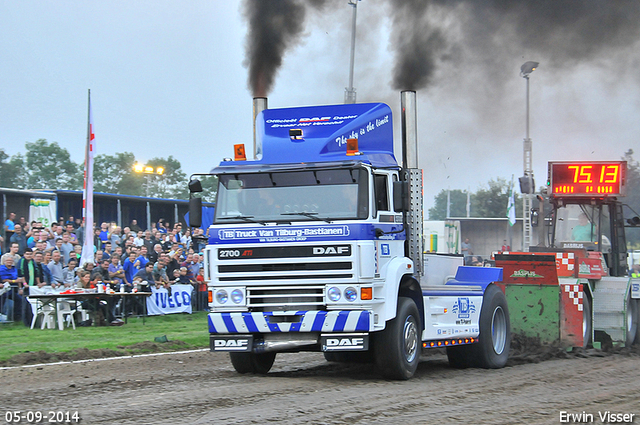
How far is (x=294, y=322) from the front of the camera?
9320 millimetres

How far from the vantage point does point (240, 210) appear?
9727mm

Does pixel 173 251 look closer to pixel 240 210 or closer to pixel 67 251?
pixel 67 251

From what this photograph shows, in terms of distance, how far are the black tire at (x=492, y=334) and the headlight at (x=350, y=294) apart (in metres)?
3.27

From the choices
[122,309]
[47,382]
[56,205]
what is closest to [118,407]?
[47,382]

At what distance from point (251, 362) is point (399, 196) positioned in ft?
9.96

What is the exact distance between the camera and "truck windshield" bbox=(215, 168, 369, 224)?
9430 millimetres

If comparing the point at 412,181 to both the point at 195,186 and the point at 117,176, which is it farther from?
the point at 117,176

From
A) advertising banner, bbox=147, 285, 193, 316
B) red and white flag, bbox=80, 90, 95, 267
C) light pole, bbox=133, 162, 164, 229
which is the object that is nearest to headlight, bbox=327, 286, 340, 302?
red and white flag, bbox=80, 90, 95, 267

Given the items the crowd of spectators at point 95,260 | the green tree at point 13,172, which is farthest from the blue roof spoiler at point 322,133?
the green tree at point 13,172

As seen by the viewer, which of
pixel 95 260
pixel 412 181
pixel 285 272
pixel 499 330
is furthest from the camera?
pixel 95 260

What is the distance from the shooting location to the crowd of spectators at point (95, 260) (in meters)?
16.9

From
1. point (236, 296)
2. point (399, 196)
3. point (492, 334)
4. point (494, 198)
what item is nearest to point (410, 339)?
point (399, 196)

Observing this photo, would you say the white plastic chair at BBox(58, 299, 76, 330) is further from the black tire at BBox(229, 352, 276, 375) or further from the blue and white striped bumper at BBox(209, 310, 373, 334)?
the blue and white striped bumper at BBox(209, 310, 373, 334)

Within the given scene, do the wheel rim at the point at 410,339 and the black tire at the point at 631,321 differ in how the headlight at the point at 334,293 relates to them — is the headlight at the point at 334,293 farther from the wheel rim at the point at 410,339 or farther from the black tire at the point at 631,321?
the black tire at the point at 631,321
